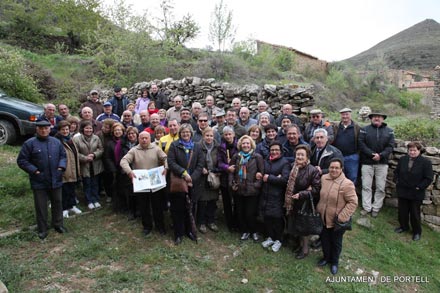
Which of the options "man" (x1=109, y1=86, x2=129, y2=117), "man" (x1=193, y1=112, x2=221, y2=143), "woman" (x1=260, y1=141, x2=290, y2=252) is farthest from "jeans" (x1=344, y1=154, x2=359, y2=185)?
"man" (x1=109, y1=86, x2=129, y2=117)

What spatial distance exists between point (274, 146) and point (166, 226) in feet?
7.70

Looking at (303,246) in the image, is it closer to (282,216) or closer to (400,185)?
(282,216)

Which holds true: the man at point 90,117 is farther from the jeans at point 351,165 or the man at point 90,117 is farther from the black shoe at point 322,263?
the jeans at point 351,165

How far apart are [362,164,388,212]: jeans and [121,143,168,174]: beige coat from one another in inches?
159

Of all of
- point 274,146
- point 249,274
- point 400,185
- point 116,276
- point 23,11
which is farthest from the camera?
point 23,11

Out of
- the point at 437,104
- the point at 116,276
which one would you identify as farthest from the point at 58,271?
the point at 437,104

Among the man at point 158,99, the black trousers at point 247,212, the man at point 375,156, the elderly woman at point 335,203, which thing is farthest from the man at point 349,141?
the man at point 158,99

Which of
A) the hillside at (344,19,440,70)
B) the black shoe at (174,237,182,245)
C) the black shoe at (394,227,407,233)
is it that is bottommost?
the black shoe at (394,227,407,233)

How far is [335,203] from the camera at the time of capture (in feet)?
13.4

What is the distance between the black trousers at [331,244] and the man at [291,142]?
3.85ft

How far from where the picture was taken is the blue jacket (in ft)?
14.2

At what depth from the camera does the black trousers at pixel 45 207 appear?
454cm

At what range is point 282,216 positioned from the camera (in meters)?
4.60

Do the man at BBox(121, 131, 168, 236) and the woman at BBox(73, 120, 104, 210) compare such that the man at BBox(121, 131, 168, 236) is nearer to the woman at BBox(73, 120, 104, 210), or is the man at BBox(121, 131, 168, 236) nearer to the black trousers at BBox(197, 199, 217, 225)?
the black trousers at BBox(197, 199, 217, 225)
